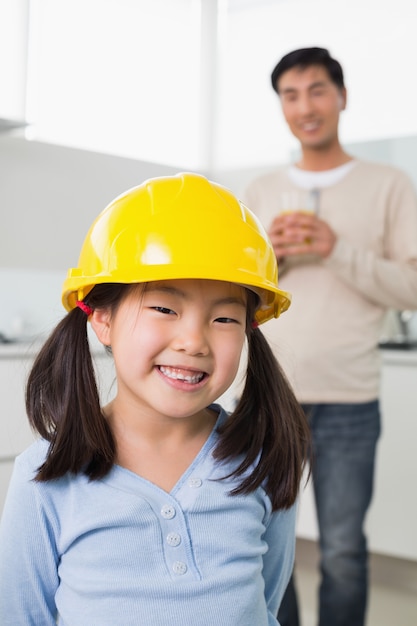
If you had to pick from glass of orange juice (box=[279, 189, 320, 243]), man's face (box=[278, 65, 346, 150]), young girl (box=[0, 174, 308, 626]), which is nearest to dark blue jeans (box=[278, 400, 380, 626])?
glass of orange juice (box=[279, 189, 320, 243])

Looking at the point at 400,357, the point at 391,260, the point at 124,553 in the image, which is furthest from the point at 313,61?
the point at 400,357

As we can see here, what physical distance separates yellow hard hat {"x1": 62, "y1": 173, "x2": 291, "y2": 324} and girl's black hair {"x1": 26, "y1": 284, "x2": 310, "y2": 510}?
0.06 metres

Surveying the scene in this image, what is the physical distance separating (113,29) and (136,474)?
3.18 meters

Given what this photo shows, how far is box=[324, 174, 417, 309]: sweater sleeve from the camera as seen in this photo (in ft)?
6.44

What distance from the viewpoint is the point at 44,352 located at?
119 centimetres

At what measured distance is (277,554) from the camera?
1.21 meters

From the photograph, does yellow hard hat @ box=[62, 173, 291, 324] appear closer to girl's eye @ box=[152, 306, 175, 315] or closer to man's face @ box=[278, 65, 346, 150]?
girl's eye @ box=[152, 306, 175, 315]

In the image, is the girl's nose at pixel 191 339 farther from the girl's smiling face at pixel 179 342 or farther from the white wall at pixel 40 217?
the white wall at pixel 40 217

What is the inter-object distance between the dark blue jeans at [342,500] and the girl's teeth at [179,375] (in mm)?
1005

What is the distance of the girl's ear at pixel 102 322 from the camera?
43.8 inches

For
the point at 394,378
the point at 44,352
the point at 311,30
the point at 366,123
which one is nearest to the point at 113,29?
the point at 311,30

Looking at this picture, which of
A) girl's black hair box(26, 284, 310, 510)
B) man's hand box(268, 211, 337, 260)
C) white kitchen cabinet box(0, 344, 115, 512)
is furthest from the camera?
white kitchen cabinet box(0, 344, 115, 512)

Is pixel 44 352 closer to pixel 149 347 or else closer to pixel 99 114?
pixel 149 347

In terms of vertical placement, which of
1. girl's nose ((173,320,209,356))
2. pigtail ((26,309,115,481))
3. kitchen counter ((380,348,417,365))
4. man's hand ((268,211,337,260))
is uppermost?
man's hand ((268,211,337,260))
